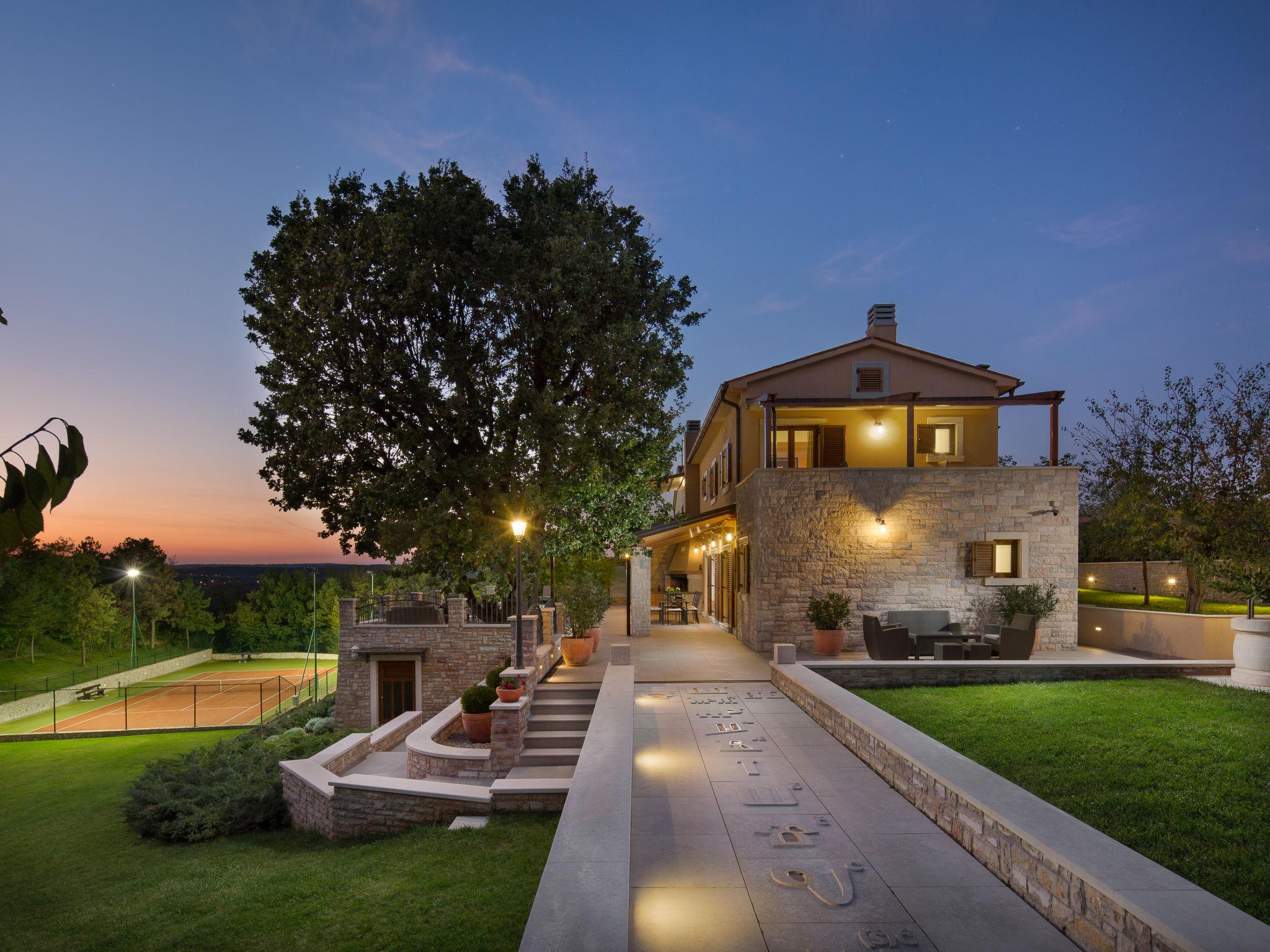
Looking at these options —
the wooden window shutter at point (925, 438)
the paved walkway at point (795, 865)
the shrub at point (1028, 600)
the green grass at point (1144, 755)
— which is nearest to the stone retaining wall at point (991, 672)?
the green grass at point (1144, 755)

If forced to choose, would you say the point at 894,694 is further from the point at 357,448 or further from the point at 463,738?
the point at 357,448

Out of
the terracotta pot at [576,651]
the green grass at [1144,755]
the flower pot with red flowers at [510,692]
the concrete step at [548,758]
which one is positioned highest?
the green grass at [1144,755]

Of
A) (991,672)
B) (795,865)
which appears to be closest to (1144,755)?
(795,865)

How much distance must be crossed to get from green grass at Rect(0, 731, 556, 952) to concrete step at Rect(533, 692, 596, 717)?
3.08m

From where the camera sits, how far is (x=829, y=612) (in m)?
14.5

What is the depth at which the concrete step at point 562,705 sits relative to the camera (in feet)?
37.6

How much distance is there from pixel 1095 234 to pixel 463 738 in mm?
58802

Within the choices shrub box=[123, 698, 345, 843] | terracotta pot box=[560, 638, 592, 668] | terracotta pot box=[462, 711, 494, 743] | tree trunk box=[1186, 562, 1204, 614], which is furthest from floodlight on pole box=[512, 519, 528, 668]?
tree trunk box=[1186, 562, 1204, 614]

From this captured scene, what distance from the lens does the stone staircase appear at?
9.98 metres

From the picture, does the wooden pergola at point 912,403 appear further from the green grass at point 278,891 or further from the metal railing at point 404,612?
the metal railing at point 404,612

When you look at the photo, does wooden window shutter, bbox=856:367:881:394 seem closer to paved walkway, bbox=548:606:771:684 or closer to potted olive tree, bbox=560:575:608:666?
paved walkway, bbox=548:606:771:684

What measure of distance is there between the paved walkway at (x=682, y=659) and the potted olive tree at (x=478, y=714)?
1.51 m

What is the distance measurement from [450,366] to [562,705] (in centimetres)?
830

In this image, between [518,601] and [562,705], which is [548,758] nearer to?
[562,705]
